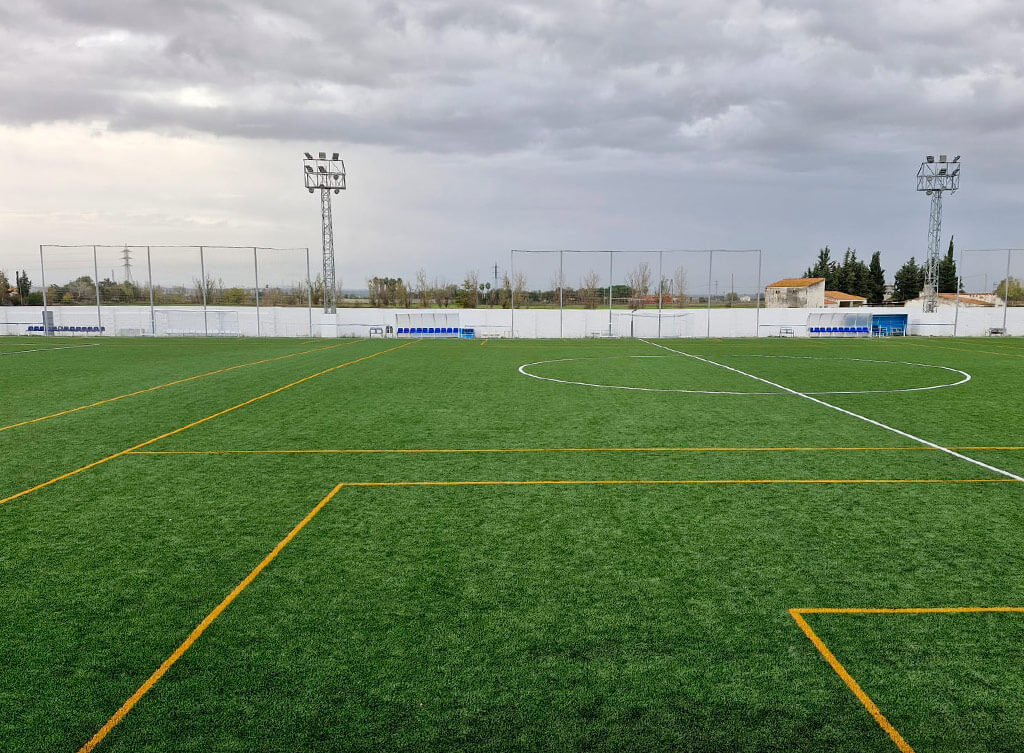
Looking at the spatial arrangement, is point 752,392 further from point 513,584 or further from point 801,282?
point 801,282

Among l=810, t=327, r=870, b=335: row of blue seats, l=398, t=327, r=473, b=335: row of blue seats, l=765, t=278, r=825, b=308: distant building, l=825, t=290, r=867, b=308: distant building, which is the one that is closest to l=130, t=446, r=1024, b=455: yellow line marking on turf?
l=398, t=327, r=473, b=335: row of blue seats

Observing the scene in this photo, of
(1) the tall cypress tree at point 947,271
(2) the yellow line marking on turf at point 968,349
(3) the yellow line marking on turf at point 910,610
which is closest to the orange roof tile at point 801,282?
(1) the tall cypress tree at point 947,271

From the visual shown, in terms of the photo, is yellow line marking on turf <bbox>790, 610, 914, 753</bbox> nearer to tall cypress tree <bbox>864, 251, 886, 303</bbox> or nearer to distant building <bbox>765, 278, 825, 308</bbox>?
distant building <bbox>765, 278, 825, 308</bbox>

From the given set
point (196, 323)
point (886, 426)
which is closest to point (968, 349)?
point (886, 426)

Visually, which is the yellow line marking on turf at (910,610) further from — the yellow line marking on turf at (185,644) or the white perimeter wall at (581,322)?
the white perimeter wall at (581,322)

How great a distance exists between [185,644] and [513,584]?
2009mm

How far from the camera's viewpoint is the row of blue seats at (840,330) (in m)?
37.5

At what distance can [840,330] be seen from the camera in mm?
37719

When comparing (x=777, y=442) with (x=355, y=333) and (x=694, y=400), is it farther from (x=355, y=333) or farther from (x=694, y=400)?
(x=355, y=333)

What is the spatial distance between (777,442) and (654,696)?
6556 mm

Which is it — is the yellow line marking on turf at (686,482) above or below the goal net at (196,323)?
below

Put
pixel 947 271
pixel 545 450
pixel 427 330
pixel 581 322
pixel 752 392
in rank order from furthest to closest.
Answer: pixel 947 271
pixel 427 330
pixel 581 322
pixel 752 392
pixel 545 450

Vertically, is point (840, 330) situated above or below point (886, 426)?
above

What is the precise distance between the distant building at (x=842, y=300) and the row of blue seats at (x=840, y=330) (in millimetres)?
44398
